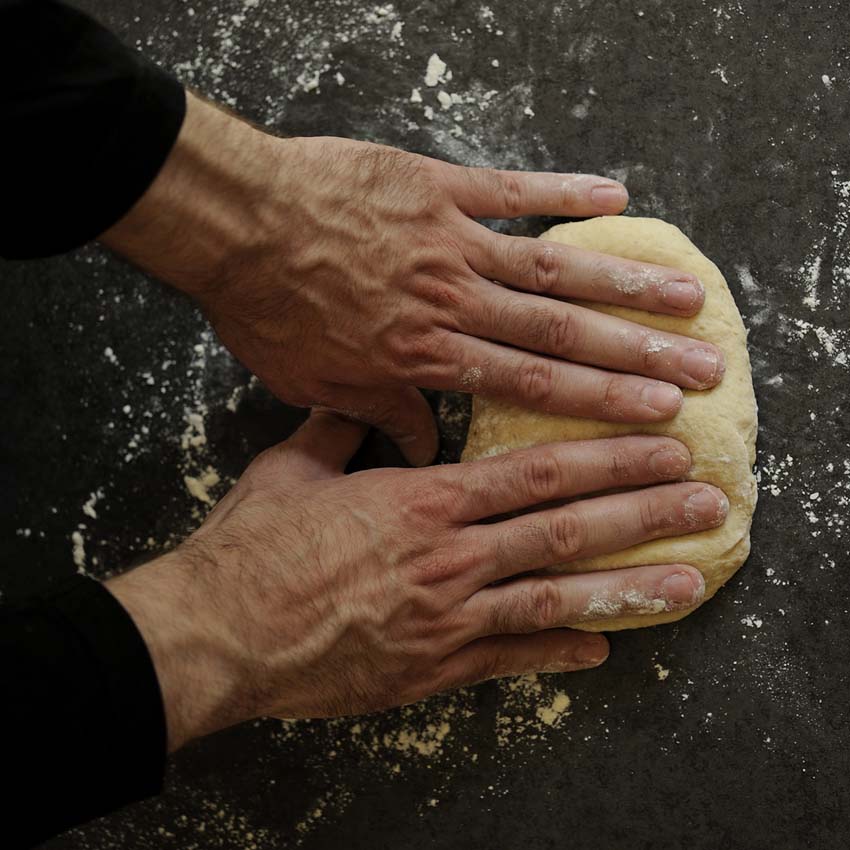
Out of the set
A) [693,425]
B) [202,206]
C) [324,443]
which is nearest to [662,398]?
[693,425]

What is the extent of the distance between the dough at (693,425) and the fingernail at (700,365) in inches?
1.2

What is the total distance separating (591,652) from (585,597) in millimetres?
136

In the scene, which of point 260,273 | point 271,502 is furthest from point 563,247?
point 271,502

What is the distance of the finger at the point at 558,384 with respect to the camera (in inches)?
49.8

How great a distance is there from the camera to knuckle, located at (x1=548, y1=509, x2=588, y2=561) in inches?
50.1

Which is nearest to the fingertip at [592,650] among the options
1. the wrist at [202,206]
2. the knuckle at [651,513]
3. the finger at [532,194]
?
the knuckle at [651,513]

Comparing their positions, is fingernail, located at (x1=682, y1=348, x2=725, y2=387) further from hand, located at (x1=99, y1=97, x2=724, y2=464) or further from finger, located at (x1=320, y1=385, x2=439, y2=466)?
finger, located at (x1=320, y1=385, x2=439, y2=466)

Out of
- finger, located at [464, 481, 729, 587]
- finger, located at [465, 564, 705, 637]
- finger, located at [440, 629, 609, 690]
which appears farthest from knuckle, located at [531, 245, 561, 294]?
finger, located at [440, 629, 609, 690]

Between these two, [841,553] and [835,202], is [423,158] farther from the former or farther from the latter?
[841,553]

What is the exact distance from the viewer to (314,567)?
1.22 meters

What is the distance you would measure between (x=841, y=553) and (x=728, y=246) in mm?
567

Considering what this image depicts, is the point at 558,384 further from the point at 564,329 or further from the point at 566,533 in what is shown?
the point at 566,533

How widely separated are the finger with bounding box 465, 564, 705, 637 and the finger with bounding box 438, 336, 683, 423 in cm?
25

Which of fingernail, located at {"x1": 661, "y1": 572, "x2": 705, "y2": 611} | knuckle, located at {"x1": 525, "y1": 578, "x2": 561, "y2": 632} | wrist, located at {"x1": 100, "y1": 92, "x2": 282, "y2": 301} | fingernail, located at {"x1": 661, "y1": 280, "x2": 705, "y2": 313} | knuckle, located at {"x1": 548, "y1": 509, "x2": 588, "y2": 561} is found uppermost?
wrist, located at {"x1": 100, "y1": 92, "x2": 282, "y2": 301}
